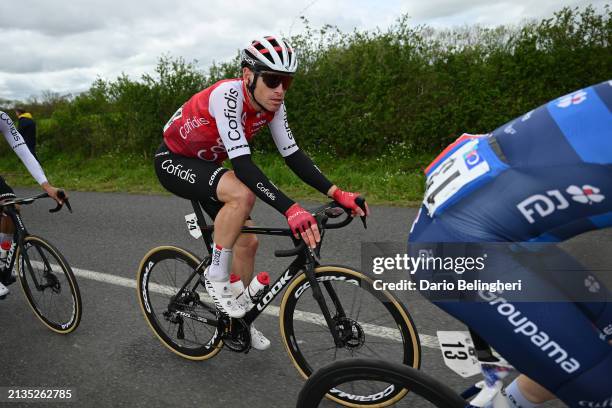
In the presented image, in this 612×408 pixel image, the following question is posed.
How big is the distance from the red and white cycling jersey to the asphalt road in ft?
4.53

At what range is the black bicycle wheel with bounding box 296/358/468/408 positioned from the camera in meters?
1.67

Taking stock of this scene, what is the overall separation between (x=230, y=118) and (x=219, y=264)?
2.83 feet

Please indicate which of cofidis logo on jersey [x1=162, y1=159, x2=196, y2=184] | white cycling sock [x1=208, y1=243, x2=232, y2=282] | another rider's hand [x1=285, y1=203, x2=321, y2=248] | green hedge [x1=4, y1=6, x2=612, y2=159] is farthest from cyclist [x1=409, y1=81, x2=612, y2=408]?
green hedge [x1=4, y1=6, x2=612, y2=159]

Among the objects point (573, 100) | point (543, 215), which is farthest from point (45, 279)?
point (573, 100)

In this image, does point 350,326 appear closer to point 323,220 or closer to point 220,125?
point 323,220

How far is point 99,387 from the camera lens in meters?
3.00

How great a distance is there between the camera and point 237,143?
2.57 meters

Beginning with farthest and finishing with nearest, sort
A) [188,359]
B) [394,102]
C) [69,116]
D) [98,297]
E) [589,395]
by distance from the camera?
[69,116] < [394,102] < [98,297] < [188,359] < [589,395]

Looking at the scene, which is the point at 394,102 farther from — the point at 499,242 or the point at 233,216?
the point at 499,242

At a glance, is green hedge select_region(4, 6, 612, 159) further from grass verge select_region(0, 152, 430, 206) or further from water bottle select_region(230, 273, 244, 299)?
water bottle select_region(230, 273, 244, 299)

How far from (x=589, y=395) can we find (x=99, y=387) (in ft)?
8.94

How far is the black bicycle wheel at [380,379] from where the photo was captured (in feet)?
5.49

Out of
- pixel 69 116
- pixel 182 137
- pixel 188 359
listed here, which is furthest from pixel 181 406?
pixel 69 116

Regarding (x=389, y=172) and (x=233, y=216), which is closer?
(x=233, y=216)
